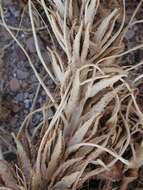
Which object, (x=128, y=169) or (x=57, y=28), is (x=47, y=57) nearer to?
(x=57, y=28)

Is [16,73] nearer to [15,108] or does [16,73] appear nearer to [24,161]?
[15,108]

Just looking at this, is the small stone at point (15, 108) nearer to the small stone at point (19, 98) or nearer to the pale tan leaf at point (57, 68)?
the small stone at point (19, 98)

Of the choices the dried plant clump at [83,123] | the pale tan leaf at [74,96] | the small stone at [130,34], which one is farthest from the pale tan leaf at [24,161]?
the small stone at [130,34]

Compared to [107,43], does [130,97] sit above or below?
below

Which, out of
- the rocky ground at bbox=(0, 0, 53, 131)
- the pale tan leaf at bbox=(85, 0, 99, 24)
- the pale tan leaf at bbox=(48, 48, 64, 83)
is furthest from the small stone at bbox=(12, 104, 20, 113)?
the pale tan leaf at bbox=(85, 0, 99, 24)

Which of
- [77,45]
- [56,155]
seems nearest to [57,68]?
[77,45]

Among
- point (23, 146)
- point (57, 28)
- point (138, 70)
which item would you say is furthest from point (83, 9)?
point (23, 146)

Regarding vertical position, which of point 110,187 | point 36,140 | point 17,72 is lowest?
point 110,187
